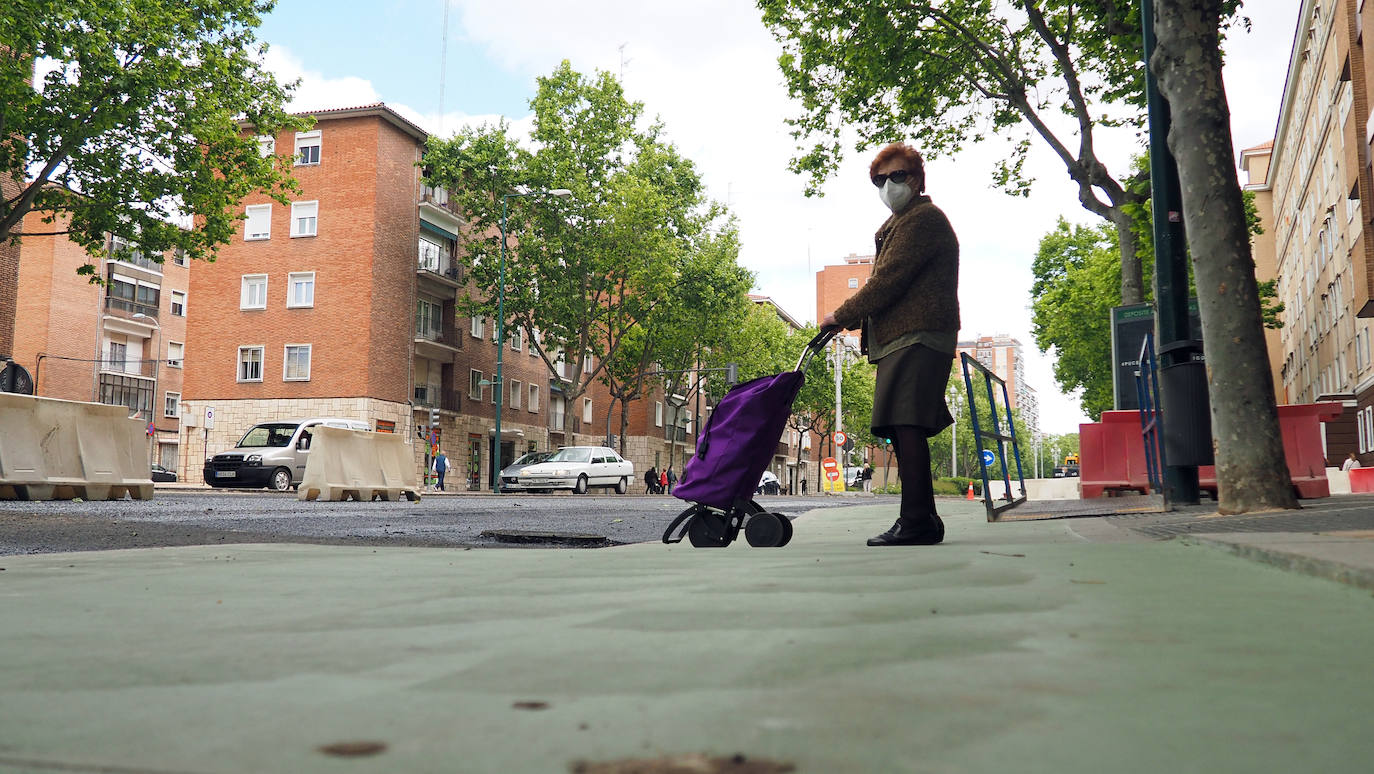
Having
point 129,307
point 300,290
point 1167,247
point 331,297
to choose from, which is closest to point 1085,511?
point 1167,247

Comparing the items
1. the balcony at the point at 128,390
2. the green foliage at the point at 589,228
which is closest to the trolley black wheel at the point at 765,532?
the green foliage at the point at 589,228

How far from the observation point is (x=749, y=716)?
1.38 metres

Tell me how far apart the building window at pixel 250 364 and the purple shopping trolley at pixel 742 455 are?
3834cm

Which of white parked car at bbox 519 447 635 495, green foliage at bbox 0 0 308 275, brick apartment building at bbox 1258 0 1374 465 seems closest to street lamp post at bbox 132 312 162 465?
white parked car at bbox 519 447 635 495

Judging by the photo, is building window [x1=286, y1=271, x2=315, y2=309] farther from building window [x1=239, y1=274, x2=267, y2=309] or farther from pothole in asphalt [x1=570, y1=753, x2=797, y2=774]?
pothole in asphalt [x1=570, y1=753, x2=797, y2=774]

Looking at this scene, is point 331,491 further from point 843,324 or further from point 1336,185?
point 1336,185

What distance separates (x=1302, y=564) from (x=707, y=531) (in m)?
3.20

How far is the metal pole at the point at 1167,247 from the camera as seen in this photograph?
27.6 feet

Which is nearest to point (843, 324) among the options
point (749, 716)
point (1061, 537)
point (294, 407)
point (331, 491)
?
point (1061, 537)

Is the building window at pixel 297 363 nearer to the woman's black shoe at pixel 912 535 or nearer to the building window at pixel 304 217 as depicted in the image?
the building window at pixel 304 217

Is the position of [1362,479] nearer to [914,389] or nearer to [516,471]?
[914,389]

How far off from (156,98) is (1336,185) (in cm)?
3348

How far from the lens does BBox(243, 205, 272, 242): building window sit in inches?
1614

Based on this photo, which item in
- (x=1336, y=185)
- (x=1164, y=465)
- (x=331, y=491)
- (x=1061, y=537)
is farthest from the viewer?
(x=1336, y=185)
